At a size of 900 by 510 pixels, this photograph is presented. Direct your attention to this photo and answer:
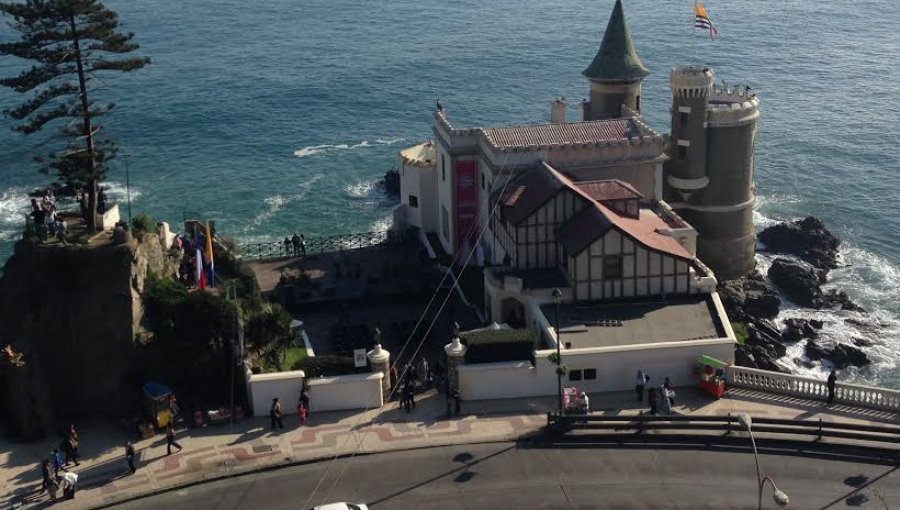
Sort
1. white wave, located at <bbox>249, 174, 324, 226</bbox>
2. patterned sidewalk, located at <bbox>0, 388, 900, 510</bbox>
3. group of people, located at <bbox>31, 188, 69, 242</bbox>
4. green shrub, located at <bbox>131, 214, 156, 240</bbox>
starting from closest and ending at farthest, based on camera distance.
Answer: patterned sidewalk, located at <bbox>0, 388, 900, 510</bbox>
group of people, located at <bbox>31, 188, 69, 242</bbox>
green shrub, located at <bbox>131, 214, 156, 240</bbox>
white wave, located at <bbox>249, 174, 324, 226</bbox>

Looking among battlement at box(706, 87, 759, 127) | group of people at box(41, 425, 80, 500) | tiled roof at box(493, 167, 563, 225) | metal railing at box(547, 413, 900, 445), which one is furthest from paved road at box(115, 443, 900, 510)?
battlement at box(706, 87, 759, 127)

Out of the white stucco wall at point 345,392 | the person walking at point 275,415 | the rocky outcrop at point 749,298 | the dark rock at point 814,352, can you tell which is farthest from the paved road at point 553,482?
the rocky outcrop at point 749,298

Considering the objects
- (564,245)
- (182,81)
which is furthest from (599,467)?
(182,81)

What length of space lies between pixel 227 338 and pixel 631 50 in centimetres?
3342

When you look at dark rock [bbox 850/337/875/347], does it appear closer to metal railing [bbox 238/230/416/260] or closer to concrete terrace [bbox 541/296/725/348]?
concrete terrace [bbox 541/296/725/348]

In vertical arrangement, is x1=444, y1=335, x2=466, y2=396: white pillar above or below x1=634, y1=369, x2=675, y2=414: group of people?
above

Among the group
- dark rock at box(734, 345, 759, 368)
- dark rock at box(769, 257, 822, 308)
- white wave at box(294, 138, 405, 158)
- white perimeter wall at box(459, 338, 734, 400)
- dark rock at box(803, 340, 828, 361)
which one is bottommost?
dark rock at box(803, 340, 828, 361)

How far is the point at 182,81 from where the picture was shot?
122625 millimetres

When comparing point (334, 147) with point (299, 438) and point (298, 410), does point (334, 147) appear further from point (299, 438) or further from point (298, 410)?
point (299, 438)

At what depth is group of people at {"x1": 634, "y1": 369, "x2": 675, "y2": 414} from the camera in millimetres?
41062

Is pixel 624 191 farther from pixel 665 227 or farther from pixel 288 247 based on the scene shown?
pixel 288 247

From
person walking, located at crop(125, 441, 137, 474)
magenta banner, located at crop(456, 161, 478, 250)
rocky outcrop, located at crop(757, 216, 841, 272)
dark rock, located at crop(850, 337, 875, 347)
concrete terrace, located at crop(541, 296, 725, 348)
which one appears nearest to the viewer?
person walking, located at crop(125, 441, 137, 474)

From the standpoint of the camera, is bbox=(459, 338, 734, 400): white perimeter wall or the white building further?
the white building

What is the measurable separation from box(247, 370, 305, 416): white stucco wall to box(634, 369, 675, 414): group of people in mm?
12533
